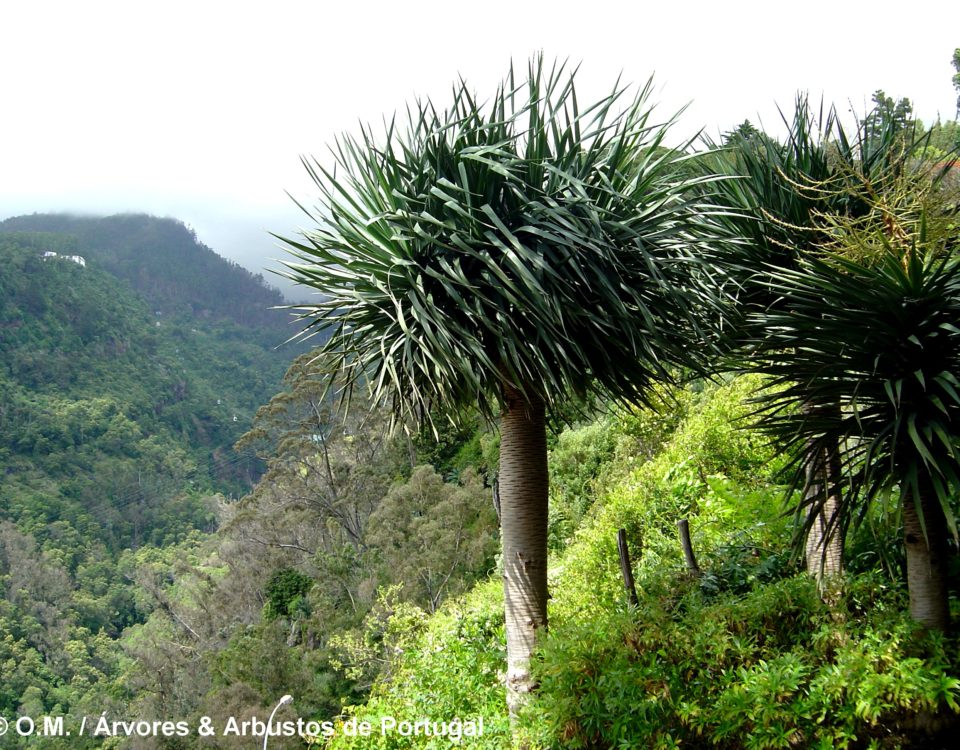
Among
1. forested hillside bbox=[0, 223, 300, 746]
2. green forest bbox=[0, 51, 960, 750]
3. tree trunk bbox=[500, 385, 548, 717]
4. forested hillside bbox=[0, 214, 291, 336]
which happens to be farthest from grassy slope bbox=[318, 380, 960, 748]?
forested hillside bbox=[0, 214, 291, 336]

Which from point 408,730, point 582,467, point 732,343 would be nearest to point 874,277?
point 732,343

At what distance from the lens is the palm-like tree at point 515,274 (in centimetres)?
465

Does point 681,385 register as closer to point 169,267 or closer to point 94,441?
point 94,441

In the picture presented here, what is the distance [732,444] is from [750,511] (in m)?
3.24

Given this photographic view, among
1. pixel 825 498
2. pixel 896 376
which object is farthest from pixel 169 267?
pixel 896 376

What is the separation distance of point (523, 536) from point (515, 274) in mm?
1830

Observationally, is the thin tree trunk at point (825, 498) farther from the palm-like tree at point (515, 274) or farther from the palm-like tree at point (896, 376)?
the palm-like tree at point (515, 274)

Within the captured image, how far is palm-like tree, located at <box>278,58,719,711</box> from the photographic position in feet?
15.3

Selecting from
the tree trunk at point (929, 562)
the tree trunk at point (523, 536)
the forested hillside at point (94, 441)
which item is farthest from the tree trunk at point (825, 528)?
the forested hillside at point (94, 441)

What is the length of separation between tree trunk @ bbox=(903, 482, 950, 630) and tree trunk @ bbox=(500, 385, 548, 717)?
7.37 ft

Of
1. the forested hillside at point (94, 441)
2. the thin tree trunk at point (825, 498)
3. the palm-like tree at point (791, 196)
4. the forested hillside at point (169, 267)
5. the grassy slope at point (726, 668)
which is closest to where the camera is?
the grassy slope at point (726, 668)

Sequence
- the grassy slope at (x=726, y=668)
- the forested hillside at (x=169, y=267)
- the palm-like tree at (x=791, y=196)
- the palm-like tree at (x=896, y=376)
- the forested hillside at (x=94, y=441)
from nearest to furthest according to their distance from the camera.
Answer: the palm-like tree at (x=896, y=376) < the grassy slope at (x=726, y=668) < the palm-like tree at (x=791, y=196) < the forested hillside at (x=94, y=441) < the forested hillside at (x=169, y=267)

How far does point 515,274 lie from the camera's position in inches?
187

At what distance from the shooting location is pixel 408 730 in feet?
21.3
